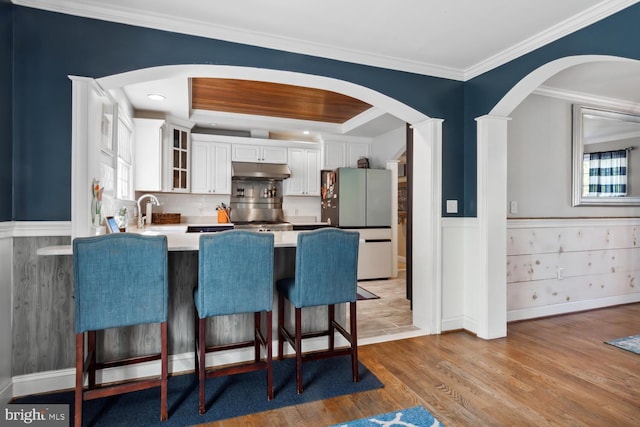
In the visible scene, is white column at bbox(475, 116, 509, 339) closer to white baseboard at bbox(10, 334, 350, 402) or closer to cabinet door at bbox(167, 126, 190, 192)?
white baseboard at bbox(10, 334, 350, 402)

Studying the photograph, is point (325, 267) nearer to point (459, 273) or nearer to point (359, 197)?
point (459, 273)

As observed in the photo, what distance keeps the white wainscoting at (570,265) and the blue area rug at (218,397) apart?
7.01ft

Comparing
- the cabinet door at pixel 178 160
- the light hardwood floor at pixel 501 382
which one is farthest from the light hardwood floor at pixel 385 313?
the cabinet door at pixel 178 160

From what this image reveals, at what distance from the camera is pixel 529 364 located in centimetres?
259

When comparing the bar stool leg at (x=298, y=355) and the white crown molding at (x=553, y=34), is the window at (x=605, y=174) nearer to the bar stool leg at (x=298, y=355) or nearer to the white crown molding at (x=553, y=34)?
the white crown molding at (x=553, y=34)

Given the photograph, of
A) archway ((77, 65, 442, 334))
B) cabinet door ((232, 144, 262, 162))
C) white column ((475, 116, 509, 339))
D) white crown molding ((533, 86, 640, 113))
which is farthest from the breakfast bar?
white crown molding ((533, 86, 640, 113))

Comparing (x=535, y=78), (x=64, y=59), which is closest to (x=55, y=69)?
(x=64, y=59)

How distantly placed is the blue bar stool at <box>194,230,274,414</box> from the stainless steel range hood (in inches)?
134

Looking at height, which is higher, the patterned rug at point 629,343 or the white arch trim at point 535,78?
Answer: the white arch trim at point 535,78

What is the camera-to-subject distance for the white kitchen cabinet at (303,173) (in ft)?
18.9

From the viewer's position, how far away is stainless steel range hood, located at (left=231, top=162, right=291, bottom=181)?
5.32 meters

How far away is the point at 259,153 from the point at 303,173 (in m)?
0.80

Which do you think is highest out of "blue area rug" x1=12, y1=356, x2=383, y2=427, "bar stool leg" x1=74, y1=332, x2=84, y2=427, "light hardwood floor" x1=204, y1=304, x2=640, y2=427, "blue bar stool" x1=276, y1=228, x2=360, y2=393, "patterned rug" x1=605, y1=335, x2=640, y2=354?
"blue bar stool" x1=276, y1=228, x2=360, y2=393

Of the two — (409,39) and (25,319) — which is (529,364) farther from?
(25,319)
